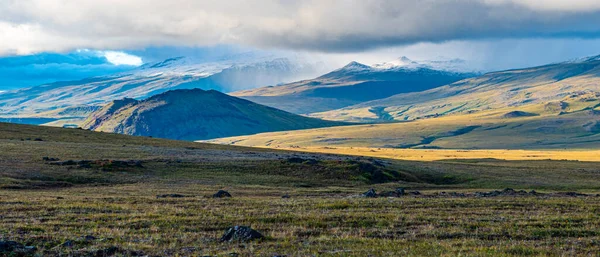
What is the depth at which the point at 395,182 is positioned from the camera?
77500 mm

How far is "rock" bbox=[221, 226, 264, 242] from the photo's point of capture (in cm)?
2459

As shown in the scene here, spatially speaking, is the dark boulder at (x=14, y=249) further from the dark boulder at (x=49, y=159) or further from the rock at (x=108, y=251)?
the dark boulder at (x=49, y=159)

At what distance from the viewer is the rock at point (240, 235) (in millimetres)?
24591

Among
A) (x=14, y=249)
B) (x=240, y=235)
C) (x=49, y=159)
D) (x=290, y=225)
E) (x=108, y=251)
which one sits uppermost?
(x=49, y=159)

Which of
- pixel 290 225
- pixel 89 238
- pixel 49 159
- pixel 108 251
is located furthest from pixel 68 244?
pixel 49 159

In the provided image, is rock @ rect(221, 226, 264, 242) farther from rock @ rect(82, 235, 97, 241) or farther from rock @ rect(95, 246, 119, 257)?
rock @ rect(82, 235, 97, 241)

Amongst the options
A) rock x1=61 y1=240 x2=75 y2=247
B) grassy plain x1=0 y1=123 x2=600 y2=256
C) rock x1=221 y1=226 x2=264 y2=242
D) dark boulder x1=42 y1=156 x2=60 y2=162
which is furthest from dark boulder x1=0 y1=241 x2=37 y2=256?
dark boulder x1=42 y1=156 x2=60 y2=162

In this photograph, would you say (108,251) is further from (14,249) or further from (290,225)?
(290,225)

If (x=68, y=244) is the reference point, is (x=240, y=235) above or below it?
below

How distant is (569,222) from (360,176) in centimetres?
4893

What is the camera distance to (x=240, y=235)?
24.8m

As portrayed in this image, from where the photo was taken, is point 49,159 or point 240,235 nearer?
point 240,235

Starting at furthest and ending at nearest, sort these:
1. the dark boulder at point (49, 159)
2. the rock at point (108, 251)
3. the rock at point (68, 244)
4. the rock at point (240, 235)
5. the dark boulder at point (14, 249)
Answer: the dark boulder at point (49, 159) < the rock at point (240, 235) < the rock at point (68, 244) < the rock at point (108, 251) < the dark boulder at point (14, 249)

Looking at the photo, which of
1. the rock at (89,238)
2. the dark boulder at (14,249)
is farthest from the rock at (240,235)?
the dark boulder at (14,249)
